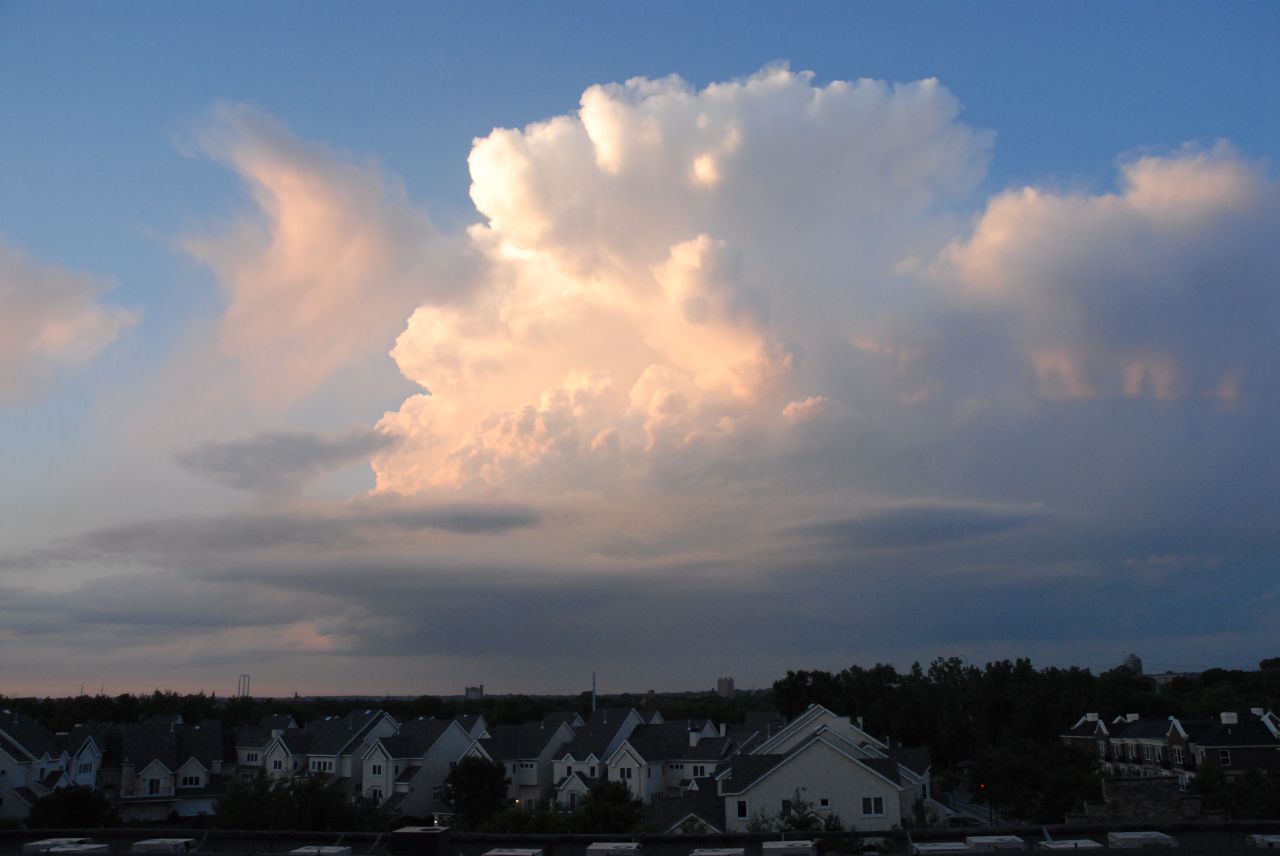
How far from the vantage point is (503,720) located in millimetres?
118750

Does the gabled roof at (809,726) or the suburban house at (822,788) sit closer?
the suburban house at (822,788)

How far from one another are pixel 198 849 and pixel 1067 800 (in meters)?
46.0

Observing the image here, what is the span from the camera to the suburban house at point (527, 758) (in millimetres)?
72688

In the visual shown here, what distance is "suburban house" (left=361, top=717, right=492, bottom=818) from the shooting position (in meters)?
69.8

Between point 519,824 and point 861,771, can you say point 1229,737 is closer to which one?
point 861,771

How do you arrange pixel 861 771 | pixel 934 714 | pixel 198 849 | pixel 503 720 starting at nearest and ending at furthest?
pixel 198 849 → pixel 861 771 → pixel 934 714 → pixel 503 720

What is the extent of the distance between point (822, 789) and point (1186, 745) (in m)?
32.9

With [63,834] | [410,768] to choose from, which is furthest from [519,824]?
[410,768]

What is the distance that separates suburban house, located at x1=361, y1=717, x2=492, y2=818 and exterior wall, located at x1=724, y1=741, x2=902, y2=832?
94.9ft

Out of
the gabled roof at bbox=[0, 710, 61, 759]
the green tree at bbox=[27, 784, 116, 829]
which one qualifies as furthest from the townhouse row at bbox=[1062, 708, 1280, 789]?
the gabled roof at bbox=[0, 710, 61, 759]

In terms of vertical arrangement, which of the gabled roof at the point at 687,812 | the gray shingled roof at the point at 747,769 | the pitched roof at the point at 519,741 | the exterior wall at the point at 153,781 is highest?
the gray shingled roof at the point at 747,769

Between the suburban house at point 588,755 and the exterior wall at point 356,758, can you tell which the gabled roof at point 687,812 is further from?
the exterior wall at point 356,758

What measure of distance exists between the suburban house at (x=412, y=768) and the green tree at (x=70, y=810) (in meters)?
21.2

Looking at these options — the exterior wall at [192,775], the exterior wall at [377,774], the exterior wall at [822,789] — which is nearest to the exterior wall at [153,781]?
the exterior wall at [192,775]
